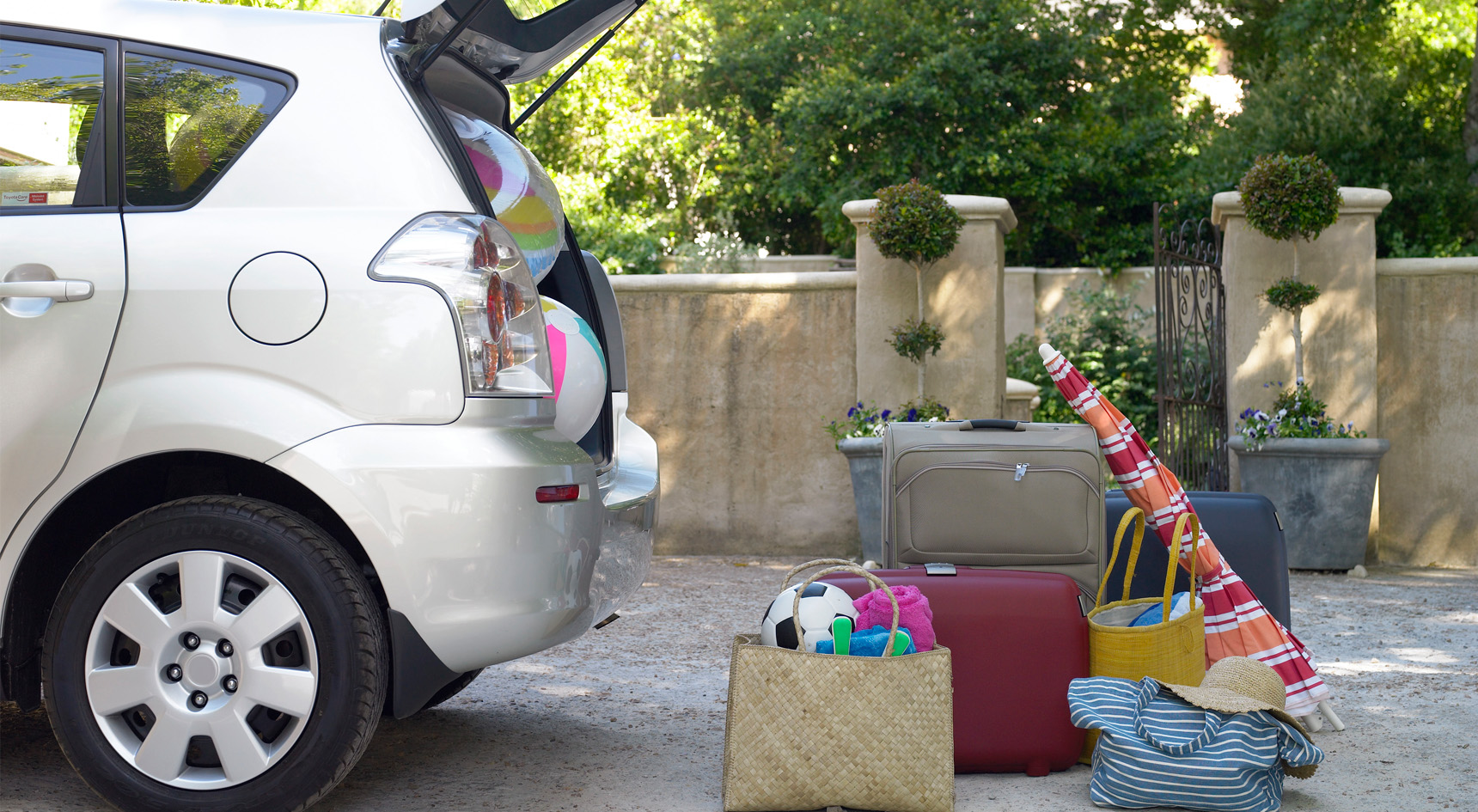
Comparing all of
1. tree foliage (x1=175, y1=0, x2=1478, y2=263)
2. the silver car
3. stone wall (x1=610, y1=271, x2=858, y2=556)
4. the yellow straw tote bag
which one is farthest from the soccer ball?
tree foliage (x1=175, y1=0, x2=1478, y2=263)

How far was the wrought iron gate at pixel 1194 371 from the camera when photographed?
6.80 meters

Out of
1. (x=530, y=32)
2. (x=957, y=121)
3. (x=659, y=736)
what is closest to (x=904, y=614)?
(x=659, y=736)

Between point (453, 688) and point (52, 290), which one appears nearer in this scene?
point (52, 290)

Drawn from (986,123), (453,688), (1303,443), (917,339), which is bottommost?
(453,688)

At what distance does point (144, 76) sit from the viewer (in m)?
2.41

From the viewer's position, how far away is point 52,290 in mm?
2285

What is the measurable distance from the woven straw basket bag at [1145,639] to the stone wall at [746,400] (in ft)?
11.5

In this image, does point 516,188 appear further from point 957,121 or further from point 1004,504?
point 957,121

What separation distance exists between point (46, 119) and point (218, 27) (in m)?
0.42

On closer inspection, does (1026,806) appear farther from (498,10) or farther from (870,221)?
(870,221)

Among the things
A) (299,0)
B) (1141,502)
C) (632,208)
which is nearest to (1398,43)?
(632,208)

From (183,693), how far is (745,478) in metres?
4.51

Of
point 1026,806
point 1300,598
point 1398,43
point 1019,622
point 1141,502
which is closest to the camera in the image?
point 1026,806

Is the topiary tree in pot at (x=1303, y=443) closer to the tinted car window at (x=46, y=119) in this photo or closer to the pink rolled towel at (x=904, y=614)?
the pink rolled towel at (x=904, y=614)
